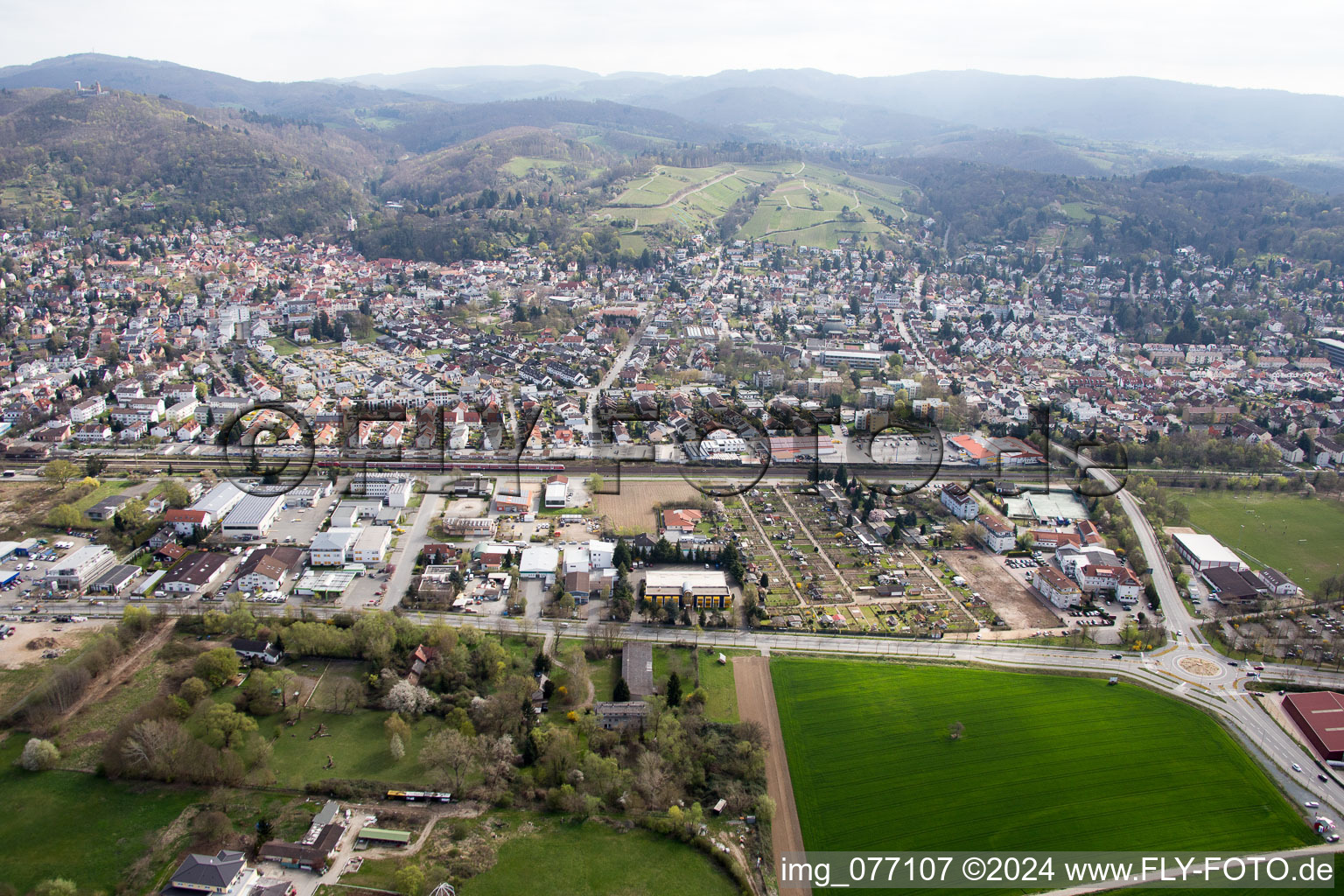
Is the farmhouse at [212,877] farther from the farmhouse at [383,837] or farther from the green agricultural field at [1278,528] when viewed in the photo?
the green agricultural field at [1278,528]

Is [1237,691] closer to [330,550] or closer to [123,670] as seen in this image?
[330,550]

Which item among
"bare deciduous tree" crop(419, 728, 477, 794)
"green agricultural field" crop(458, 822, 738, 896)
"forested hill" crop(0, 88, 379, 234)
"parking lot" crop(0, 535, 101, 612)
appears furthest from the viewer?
"forested hill" crop(0, 88, 379, 234)

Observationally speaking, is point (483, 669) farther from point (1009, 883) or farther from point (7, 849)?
point (1009, 883)

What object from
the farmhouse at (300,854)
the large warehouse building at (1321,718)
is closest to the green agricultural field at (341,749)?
the farmhouse at (300,854)

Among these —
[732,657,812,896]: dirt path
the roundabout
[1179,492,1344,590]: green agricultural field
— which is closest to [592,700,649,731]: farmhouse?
[732,657,812,896]: dirt path

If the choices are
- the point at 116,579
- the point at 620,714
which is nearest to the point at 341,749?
the point at 620,714

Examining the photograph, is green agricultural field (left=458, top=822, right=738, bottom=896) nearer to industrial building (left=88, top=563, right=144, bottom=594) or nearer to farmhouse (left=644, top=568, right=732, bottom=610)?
farmhouse (left=644, top=568, right=732, bottom=610)
